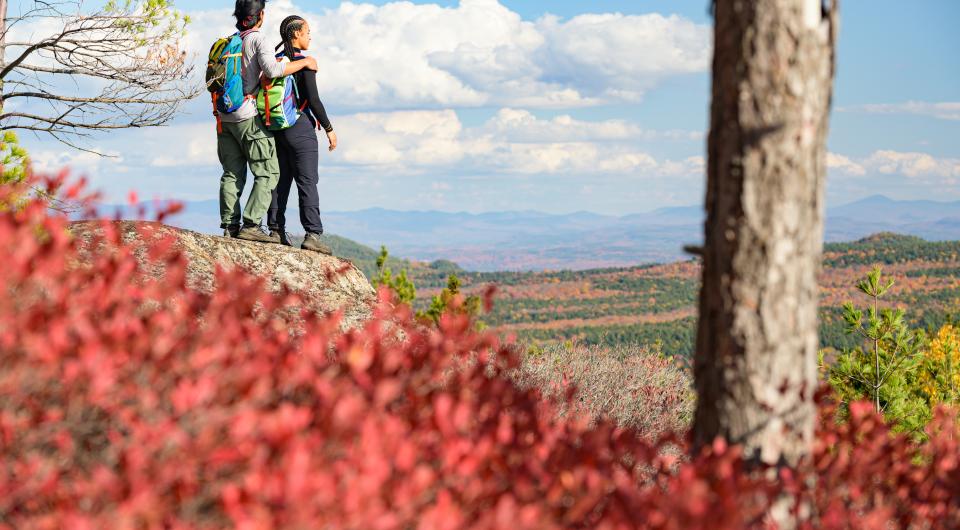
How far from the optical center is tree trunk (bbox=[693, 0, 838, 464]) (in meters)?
3.54

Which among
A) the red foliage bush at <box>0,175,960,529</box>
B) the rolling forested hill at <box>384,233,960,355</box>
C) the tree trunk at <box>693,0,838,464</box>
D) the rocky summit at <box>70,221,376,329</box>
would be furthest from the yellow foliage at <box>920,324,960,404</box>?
the rolling forested hill at <box>384,233,960,355</box>

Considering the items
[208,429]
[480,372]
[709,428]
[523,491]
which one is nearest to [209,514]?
[208,429]

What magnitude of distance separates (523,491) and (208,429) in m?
1.05

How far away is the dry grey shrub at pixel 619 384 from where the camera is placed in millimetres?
7543

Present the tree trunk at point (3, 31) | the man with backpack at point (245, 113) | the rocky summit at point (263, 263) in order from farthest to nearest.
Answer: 1. the tree trunk at point (3, 31)
2. the man with backpack at point (245, 113)
3. the rocky summit at point (263, 263)

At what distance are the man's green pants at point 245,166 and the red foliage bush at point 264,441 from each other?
4.19 m

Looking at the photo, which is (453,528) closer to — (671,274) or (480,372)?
(480,372)

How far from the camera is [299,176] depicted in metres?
7.93

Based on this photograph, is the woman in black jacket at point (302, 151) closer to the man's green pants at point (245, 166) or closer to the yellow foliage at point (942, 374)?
the man's green pants at point (245, 166)

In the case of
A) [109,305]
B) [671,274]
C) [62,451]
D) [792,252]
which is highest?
[792,252]

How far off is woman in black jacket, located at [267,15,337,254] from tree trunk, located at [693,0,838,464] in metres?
4.82

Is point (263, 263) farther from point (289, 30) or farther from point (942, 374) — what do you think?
point (942, 374)

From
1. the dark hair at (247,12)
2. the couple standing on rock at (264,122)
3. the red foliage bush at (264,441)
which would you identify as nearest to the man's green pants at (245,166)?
the couple standing on rock at (264,122)

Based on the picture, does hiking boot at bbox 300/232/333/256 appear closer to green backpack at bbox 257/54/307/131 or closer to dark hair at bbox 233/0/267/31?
green backpack at bbox 257/54/307/131
